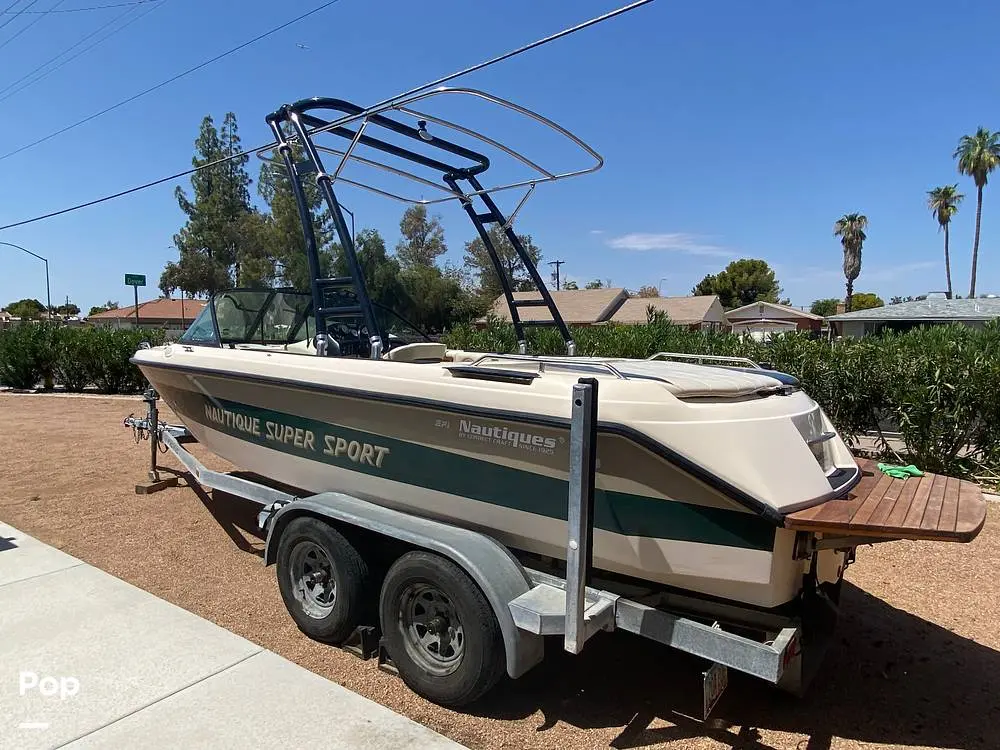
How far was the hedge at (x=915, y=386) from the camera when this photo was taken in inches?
264

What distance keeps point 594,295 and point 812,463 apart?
4216 cm

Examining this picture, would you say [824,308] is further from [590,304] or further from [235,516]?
[235,516]

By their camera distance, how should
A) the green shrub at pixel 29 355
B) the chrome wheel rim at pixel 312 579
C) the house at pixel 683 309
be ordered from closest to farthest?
the chrome wheel rim at pixel 312 579
the green shrub at pixel 29 355
the house at pixel 683 309

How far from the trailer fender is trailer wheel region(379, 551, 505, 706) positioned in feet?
0.23

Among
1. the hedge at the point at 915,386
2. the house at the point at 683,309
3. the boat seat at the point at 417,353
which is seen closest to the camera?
the boat seat at the point at 417,353

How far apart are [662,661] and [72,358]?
15.9 m

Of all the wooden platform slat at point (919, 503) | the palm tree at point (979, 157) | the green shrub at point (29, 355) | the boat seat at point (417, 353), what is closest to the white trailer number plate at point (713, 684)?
the wooden platform slat at point (919, 503)

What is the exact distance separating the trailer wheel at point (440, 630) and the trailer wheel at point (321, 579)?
0.88 feet

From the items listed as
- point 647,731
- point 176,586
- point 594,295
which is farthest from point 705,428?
point 594,295

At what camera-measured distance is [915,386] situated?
6996 mm

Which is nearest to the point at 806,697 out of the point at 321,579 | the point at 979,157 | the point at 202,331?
the point at 321,579

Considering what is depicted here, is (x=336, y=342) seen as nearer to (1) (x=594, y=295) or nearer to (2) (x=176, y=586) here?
(2) (x=176, y=586)

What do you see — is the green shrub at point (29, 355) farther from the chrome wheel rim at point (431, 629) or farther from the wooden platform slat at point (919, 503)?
the wooden platform slat at point (919, 503)

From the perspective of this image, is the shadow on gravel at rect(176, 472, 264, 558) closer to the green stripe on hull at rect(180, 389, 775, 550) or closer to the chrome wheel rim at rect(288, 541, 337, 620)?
the green stripe on hull at rect(180, 389, 775, 550)
